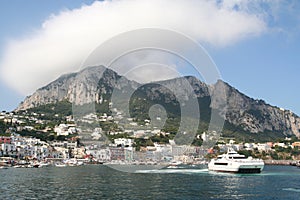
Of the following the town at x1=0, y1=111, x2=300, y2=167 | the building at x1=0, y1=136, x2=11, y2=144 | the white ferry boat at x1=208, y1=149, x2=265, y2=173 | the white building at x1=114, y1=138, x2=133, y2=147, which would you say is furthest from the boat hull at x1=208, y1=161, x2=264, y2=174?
the building at x1=0, y1=136, x2=11, y2=144

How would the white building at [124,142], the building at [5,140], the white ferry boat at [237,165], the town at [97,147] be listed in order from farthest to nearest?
the building at [5,140] → the white building at [124,142] → the town at [97,147] → the white ferry boat at [237,165]

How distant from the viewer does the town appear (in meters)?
80.2

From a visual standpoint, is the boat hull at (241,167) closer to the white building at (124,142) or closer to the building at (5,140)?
the white building at (124,142)

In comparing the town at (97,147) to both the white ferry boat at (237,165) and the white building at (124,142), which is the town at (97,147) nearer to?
the white building at (124,142)

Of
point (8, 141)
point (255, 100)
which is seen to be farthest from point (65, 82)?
point (255, 100)

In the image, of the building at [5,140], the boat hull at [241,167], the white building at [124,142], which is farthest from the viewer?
the building at [5,140]

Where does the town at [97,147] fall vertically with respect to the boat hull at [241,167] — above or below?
above

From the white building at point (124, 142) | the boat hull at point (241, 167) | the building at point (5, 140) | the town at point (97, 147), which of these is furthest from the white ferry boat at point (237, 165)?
the building at point (5, 140)

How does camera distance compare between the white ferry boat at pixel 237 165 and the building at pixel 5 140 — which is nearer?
the white ferry boat at pixel 237 165

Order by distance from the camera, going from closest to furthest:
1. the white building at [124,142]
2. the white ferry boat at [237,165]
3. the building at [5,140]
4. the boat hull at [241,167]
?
the boat hull at [241,167] → the white ferry boat at [237,165] → the white building at [124,142] → the building at [5,140]

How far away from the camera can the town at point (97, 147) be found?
80.2 meters

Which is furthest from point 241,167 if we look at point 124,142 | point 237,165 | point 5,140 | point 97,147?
point 5,140

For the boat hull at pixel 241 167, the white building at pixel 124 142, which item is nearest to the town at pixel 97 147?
the white building at pixel 124 142

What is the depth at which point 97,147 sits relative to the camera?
8956 centimetres
